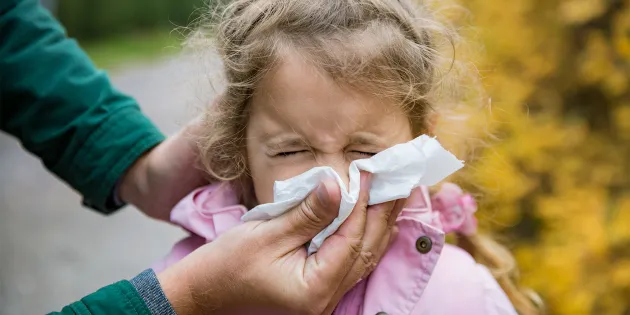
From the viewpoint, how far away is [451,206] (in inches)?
79.5

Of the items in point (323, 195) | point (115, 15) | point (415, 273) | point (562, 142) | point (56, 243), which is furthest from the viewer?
point (115, 15)

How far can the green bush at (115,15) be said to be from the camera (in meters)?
12.9

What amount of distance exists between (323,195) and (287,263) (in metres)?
0.19

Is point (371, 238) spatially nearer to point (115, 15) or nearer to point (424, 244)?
point (424, 244)

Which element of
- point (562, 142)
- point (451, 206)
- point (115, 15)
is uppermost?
point (451, 206)

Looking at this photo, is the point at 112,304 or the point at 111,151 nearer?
the point at 112,304

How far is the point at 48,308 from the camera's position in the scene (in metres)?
4.01

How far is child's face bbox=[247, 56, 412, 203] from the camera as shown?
1669mm

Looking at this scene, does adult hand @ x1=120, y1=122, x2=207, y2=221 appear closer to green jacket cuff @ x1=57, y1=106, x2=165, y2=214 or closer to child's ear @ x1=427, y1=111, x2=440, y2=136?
green jacket cuff @ x1=57, y1=106, x2=165, y2=214

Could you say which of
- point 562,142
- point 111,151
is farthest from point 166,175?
point 562,142

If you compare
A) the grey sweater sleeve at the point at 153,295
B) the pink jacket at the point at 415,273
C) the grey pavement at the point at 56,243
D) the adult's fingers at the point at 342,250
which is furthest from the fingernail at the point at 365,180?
the grey pavement at the point at 56,243

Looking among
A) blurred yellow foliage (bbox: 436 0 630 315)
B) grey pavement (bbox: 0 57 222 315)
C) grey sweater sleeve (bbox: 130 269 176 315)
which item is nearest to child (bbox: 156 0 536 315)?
grey sweater sleeve (bbox: 130 269 176 315)

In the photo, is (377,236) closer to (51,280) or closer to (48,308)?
(48,308)

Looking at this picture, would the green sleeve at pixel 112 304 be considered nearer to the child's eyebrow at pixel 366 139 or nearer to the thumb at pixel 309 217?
the thumb at pixel 309 217
